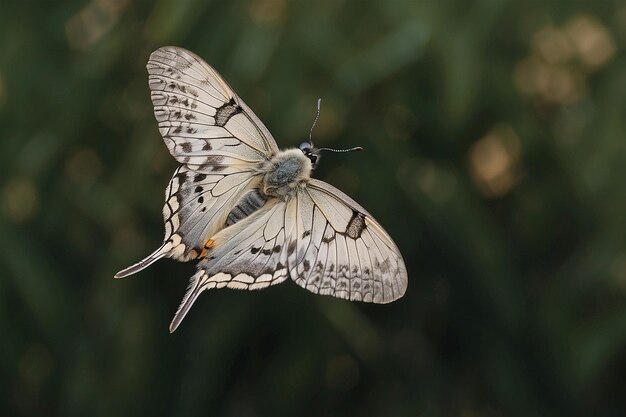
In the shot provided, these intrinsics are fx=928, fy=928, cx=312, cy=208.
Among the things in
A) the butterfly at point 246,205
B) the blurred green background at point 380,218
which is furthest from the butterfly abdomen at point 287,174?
the blurred green background at point 380,218

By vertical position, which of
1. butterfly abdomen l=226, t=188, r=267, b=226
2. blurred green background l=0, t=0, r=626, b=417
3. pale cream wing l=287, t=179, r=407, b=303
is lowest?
blurred green background l=0, t=0, r=626, b=417

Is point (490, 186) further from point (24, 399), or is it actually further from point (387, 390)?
point (24, 399)

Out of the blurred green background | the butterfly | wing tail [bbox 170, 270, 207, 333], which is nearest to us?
wing tail [bbox 170, 270, 207, 333]

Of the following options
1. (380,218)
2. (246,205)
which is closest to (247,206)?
(246,205)

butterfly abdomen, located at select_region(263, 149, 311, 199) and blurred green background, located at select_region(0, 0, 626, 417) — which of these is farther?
blurred green background, located at select_region(0, 0, 626, 417)

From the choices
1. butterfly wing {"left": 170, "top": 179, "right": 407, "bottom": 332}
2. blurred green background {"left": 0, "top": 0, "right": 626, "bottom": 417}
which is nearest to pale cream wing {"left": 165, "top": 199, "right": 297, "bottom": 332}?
butterfly wing {"left": 170, "top": 179, "right": 407, "bottom": 332}

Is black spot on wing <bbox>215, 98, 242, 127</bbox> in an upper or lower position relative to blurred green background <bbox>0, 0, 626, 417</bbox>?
upper

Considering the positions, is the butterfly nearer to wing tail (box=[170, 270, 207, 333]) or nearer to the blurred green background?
wing tail (box=[170, 270, 207, 333])
